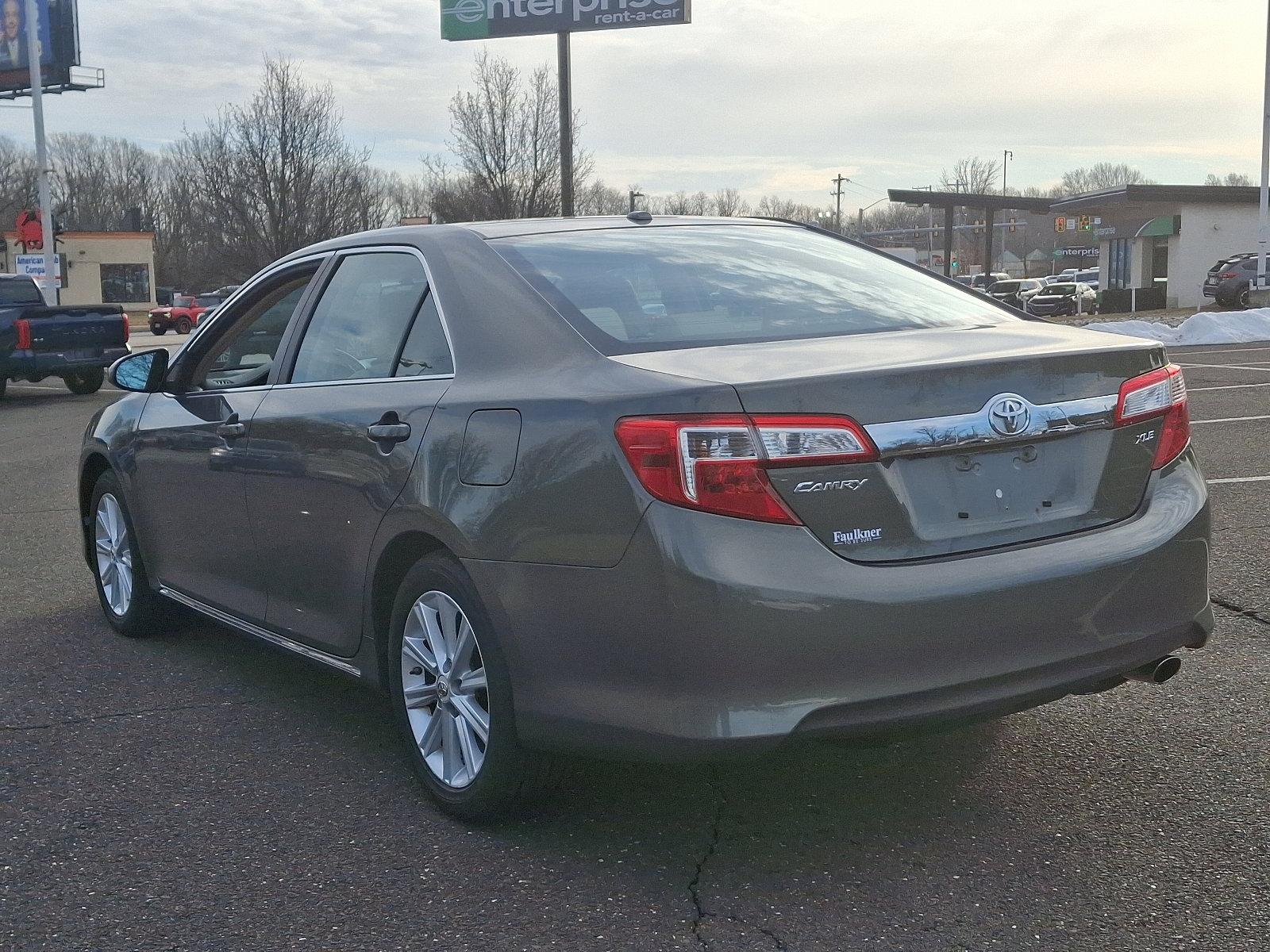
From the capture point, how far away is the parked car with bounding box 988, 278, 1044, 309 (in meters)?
48.0

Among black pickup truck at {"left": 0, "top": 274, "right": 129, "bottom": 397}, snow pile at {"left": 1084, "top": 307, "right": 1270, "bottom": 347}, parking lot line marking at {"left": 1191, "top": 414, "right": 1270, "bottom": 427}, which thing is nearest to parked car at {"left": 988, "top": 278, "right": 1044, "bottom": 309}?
snow pile at {"left": 1084, "top": 307, "right": 1270, "bottom": 347}

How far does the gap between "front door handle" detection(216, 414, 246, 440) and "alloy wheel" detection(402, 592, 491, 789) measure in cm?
125

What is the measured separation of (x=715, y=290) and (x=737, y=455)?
1026 millimetres

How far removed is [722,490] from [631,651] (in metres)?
0.41

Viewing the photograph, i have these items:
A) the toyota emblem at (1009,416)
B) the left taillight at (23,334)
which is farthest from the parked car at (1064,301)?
the toyota emblem at (1009,416)

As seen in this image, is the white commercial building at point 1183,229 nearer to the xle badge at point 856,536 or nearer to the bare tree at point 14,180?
the xle badge at point 856,536

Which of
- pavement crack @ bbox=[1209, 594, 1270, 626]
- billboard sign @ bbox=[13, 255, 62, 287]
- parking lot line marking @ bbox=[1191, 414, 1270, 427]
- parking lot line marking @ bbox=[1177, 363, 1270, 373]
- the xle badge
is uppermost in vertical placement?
billboard sign @ bbox=[13, 255, 62, 287]

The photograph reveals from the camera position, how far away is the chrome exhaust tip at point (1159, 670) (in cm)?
343

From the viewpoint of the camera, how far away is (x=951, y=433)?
3.08m

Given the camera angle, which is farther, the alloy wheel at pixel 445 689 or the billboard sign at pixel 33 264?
the billboard sign at pixel 33 264

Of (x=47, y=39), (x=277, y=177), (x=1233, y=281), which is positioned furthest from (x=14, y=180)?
(x=1233, y=281)

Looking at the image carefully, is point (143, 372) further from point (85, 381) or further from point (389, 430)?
point (85, 381)

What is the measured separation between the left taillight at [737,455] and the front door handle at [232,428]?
2.08m

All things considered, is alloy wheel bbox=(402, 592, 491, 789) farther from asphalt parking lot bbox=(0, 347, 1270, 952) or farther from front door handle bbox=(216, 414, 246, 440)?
front door handle bbox=(216, 414, 246, 440)
